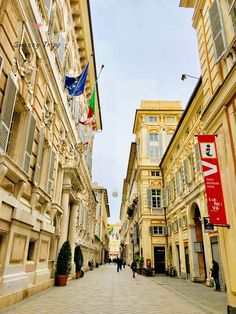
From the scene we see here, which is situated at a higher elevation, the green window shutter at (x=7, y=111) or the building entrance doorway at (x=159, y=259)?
the green window shutter at (x=7, y=111)

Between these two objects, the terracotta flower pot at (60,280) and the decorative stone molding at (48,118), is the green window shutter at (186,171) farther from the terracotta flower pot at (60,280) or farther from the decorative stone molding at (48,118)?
the decorative stone molding at (48,118)

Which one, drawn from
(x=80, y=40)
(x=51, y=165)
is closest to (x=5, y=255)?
(x=51, y=165)

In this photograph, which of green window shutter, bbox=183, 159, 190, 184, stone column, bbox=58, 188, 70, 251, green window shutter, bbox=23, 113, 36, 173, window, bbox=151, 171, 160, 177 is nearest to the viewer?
green window shutter, bbox=23, 113, 36, 173

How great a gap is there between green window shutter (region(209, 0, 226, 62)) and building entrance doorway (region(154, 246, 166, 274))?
26.3 m

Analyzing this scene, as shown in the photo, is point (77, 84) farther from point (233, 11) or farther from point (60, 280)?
point (60, 280)

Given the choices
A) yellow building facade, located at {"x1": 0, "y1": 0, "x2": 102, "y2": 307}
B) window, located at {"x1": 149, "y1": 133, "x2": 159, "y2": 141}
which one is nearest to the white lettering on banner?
yellow building facade, located at {"x1": 0, "y1": 0, "x2": 102, "y2": 307}

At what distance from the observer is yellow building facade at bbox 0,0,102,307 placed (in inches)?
292

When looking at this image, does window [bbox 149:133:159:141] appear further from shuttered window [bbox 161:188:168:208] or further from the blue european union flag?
the blue european union flag

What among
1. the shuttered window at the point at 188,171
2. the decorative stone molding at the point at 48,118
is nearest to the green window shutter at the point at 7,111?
the decorative stone molding at the point at 48,118

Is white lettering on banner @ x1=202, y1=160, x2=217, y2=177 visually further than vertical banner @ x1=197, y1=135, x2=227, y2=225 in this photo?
Yes

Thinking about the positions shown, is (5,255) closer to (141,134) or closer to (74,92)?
(74,92)

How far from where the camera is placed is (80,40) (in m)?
21.4

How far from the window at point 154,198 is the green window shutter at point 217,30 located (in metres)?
25.3

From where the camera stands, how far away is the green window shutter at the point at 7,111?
686 cm
